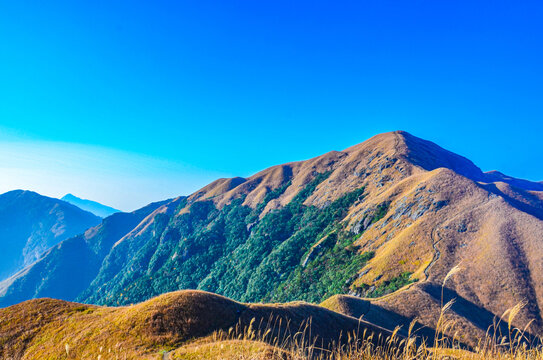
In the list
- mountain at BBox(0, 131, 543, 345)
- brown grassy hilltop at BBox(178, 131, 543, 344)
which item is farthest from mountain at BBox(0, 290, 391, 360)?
brown grassy hilltop at BBox(178, 131, 543, 344)

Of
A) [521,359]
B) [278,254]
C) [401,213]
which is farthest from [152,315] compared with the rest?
[278,254]

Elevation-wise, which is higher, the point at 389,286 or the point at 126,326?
the point at 126,326

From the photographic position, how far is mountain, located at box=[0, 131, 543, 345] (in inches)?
2309

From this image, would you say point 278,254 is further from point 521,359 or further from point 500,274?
point 521,359

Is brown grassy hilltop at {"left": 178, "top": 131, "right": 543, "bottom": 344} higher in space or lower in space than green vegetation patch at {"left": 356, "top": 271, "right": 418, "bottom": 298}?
higher

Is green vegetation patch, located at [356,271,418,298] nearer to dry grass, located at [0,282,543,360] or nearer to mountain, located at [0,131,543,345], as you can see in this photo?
mountain, located at [0,131,543,345]

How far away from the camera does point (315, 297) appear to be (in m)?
91.8

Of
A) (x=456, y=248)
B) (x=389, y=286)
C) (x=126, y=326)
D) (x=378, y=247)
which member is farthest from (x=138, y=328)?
(x=378, y=247)

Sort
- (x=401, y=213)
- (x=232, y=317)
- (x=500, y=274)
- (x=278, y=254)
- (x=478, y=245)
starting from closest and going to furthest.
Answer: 1. (x=232, y=317)
2. (x=500, y=274)
3. (x=478, y=245)
4. (x=401, y=213)
5. (x=278, y=254)

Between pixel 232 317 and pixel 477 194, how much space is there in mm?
90499

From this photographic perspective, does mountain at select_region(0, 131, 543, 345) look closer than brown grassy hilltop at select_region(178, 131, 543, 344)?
No

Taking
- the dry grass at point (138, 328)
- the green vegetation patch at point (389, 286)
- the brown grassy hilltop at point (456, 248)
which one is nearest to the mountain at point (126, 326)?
the dry grass at point (138, 328)

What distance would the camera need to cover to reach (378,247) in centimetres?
9006

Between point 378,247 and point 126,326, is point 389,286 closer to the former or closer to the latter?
point 378,247
